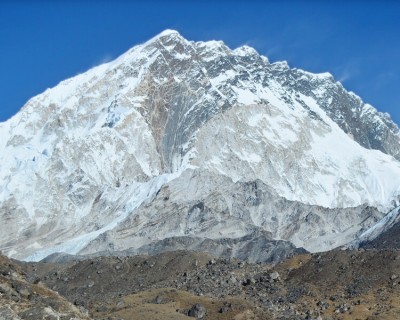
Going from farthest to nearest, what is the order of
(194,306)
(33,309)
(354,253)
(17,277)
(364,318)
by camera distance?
(354,253)
(364,318)
(194,306)
(17,277)
(33,309)

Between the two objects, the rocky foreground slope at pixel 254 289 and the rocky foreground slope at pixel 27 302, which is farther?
the rocky foreground slope at pixel 254 289

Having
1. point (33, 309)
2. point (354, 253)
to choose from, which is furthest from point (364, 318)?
point (33, 309)

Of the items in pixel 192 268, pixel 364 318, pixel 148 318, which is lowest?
pixel 364 318

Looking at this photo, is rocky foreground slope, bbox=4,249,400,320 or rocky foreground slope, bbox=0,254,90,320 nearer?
rocky foreground slope, bbox=0,254,90,320

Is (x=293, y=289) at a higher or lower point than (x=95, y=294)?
lower

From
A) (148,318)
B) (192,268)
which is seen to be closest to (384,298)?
(148,318)

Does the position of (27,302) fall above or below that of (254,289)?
below

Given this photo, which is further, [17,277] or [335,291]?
[335,291]

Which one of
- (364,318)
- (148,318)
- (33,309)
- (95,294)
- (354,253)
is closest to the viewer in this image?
(33,309)

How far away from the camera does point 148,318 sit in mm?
80000

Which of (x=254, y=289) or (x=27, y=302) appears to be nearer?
(x=27, y=302)

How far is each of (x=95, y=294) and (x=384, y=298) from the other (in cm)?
4923

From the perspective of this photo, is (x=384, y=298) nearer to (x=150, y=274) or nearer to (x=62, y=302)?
(x=150, y=274)

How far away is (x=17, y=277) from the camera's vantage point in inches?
2029
